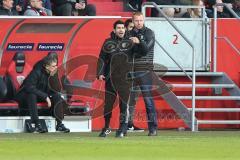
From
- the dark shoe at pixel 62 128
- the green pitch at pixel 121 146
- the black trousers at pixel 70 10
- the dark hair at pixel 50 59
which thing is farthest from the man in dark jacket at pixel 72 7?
the green pitch at pixel 121 146

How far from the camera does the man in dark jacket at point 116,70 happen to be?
730 inches

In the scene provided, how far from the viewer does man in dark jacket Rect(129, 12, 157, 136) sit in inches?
749

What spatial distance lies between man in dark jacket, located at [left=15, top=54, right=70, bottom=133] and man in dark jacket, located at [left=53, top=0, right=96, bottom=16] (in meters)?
2.66

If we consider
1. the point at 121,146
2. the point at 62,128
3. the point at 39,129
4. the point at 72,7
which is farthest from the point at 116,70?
the point at 72,7

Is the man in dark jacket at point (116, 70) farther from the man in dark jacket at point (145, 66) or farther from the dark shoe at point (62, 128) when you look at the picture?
the dark shoe at point (62, 128)

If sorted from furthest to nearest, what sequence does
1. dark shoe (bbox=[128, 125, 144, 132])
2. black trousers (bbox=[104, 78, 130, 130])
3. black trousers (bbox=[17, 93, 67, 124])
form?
dark shoe (bbox=[128, 125, 144, 132]) < black trousers (bbox=[17, 93, 67, 124]) < black trousers (bbox=[104, 78, 130, 130])

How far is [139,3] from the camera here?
24141 millimetres

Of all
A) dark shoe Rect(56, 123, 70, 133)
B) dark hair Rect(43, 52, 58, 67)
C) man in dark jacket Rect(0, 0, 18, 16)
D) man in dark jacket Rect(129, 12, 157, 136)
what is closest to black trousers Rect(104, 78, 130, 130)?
man in dark jacket Rect(129, 12, 157, 136)

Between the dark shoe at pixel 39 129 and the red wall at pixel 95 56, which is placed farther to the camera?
the red wall at pixel 95 56

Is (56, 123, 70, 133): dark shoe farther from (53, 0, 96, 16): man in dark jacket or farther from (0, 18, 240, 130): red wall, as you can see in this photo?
(53, 0, 96, 16): man in dark jacket

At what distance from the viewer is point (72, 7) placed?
2355cm

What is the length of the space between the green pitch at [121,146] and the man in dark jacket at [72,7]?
13.3 feet

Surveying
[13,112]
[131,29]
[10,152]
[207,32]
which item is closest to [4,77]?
[13,112]

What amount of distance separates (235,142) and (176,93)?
5008mm
